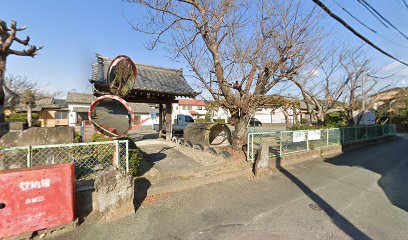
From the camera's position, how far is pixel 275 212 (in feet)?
12.6

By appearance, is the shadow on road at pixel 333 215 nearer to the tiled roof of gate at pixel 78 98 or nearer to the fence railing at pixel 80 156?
the fence railing at pixel 80 156

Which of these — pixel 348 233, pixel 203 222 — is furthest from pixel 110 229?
pixel 348 233

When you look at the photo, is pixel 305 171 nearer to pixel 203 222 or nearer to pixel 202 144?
pixel 202 144

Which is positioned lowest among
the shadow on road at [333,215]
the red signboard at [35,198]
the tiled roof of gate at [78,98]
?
the shadow on road at [333,215]

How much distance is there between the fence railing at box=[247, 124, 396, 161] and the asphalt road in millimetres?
1641

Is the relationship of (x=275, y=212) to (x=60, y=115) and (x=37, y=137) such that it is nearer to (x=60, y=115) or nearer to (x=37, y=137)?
(x=37, y=137)

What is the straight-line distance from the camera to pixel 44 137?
642 centimetres

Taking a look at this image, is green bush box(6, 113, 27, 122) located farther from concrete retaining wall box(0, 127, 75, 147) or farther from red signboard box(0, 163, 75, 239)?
red signboard box(0, 163, 75, 239)

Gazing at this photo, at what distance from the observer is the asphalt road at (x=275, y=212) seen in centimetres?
313

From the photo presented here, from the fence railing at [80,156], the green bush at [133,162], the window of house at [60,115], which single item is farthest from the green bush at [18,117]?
the green bush at [133,162]

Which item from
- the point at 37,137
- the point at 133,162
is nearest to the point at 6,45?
the point at 37,137

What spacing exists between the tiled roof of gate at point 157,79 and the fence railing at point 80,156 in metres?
3.32

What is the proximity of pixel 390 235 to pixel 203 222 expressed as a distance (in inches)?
118

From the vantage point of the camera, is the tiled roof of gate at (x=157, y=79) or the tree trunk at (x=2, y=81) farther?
the tiled roof of gate at (x=157, y=79)
